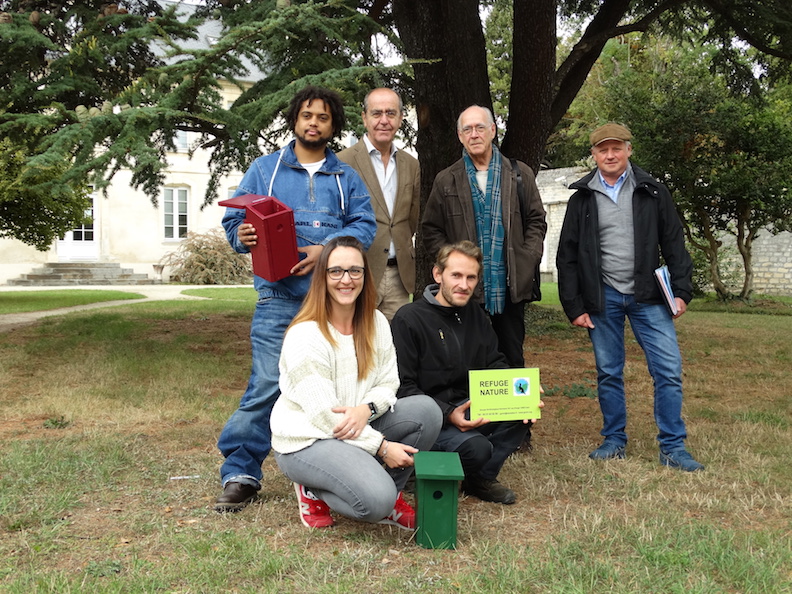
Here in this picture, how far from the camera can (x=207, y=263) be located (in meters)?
25.0

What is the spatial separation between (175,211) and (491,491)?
26.1m

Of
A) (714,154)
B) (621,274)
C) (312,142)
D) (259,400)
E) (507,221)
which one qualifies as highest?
(714,154)

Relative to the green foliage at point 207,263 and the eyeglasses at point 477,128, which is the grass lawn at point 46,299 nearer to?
the green foliage at point 207,263

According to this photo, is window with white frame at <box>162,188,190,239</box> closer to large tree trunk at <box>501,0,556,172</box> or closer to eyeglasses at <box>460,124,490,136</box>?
large tree trunk at <box>501,0,556,172</box>

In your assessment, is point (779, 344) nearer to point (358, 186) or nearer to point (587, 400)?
point (587, 400)

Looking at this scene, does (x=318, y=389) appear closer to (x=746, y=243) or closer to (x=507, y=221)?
(x=507, y=221)

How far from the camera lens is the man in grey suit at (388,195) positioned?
415 cm

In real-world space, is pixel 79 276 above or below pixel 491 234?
below

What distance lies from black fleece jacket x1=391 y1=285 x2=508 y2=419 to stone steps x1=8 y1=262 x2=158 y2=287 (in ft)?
74.6

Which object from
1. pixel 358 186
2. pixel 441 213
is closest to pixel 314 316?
pixel 358 186

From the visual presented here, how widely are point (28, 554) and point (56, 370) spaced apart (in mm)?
4965

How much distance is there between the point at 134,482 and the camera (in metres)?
4.01

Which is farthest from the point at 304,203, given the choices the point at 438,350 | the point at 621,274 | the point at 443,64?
the point at 443,64

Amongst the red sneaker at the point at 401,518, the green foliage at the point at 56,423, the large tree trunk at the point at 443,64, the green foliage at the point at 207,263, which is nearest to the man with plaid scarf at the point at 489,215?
the red sneaker at the point at 401,518
